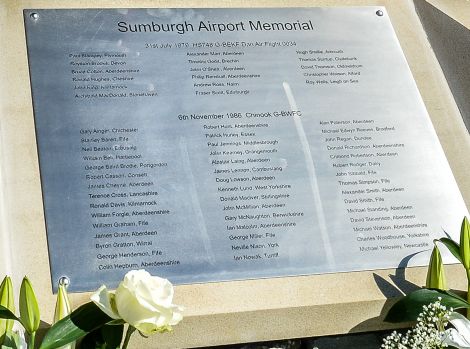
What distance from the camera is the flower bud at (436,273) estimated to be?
3.25 meters

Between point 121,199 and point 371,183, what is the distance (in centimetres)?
100

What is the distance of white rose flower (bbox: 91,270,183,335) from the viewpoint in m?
2.57

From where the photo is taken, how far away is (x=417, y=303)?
3131 mm

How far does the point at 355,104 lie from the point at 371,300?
0.89 meters

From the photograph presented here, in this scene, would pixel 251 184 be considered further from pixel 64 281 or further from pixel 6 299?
pixel 6 299

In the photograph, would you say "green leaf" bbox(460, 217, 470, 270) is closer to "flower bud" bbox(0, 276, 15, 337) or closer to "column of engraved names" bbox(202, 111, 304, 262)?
"column of engraved names" bbox(202, 111, 304, 262)

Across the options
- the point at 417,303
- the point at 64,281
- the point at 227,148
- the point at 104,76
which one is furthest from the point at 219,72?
the point at 417,303

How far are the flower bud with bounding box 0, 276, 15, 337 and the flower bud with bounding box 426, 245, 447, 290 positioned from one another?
1465mm

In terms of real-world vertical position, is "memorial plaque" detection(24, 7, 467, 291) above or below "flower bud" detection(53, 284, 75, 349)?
above

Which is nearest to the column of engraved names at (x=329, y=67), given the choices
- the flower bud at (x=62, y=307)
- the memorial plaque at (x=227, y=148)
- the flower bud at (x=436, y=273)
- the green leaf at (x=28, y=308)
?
the memorial plaque at (x=227, y=148)

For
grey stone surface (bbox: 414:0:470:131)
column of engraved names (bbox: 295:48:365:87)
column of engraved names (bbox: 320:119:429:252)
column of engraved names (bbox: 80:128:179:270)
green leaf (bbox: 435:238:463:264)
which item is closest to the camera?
column of engraved names (bbox: 80:128:179:270)

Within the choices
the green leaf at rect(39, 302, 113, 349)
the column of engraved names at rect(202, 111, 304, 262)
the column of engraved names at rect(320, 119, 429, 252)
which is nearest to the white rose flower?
the green leaf at rect(39, 302, 113, 349)

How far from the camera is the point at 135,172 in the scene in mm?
3355

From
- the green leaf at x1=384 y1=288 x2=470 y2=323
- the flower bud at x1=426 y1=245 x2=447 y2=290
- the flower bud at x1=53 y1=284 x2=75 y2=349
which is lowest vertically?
the green leaf at x1=384 y1=288 x2=470 y2=323
